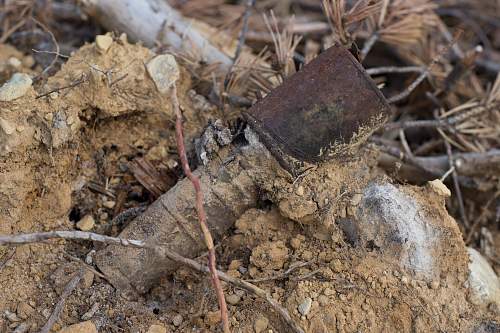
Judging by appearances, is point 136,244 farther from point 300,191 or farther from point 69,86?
point 69,86

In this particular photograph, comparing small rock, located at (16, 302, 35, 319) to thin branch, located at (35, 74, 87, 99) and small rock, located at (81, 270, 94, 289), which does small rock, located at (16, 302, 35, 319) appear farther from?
thin branch, located at (35, 74, 87, 99)

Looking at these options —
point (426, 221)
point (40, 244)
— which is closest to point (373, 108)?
point (426, 221)

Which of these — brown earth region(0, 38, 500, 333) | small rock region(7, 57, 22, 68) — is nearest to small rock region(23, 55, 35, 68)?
small rock region(7, 57, 22, 68)

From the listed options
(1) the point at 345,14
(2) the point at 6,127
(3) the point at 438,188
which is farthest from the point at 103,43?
(3) the point at 438,188

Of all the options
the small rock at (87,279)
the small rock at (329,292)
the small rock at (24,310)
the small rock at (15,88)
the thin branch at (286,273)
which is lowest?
the small rock at (24,310)

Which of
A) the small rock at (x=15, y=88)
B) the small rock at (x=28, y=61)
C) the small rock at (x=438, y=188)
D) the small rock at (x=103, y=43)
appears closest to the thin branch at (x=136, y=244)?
the small rock at (x=15, y=88)

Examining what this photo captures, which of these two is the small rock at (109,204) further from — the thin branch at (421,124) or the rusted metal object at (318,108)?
the thin branch at (421,124)
